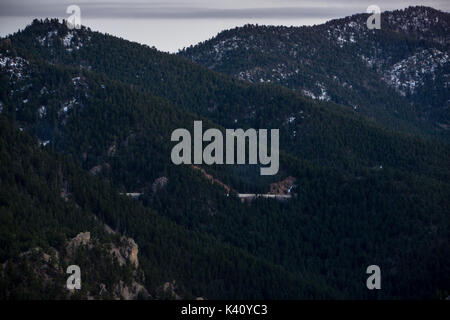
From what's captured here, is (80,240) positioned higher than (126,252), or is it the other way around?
(80,240)

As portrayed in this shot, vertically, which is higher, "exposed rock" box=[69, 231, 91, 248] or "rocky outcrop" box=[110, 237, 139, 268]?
"exposed rock" box=[69, 231, 91, 248]

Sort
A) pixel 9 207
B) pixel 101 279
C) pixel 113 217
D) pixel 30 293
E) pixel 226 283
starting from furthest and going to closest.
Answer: pixel 113 217 → pixel 226 283 → pixel 9 207 → pixel 101 279 → pixel 30 293

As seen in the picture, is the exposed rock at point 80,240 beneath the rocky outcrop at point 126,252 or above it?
above

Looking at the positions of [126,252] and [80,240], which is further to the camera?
[126,252]

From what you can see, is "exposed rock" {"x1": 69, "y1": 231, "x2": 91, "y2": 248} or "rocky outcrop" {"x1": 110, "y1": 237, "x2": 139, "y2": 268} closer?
"exposed rock" {"x1": 69, "y1": 231, "x2": 91, "y2": 248}

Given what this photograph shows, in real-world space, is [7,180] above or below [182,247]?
above

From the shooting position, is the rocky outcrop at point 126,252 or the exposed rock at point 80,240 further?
the rocky outcrop at point 126,252

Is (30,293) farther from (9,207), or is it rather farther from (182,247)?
(182,247)
